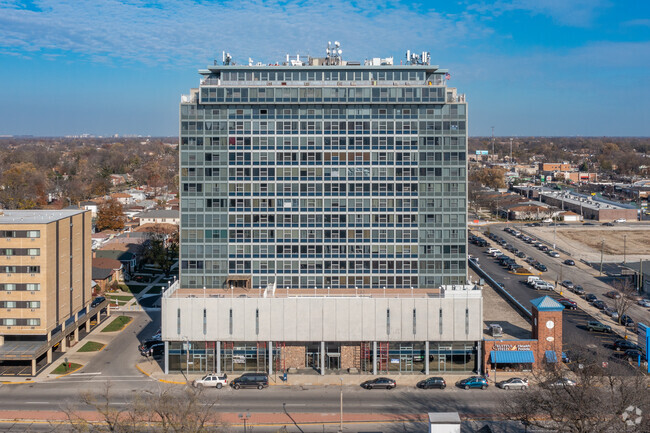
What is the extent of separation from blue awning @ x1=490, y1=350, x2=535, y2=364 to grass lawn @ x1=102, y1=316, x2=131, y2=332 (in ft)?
173

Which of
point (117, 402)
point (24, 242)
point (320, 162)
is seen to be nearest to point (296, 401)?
point (117, 402)

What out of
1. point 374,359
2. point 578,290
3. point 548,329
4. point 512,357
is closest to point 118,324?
point 374,359

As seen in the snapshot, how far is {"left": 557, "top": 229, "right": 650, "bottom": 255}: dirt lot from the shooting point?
150 metres

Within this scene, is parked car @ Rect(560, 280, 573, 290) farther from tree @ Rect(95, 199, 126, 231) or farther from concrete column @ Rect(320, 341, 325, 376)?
tree @ Rect(95, 199, 126, 231)

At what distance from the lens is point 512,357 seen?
233 feet

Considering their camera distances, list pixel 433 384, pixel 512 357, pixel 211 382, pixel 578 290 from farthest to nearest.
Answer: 1. pixel 578 290
2. pixel 512 357
3. pixel 211 382
4. pixel 433 384

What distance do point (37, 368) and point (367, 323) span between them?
129 ft

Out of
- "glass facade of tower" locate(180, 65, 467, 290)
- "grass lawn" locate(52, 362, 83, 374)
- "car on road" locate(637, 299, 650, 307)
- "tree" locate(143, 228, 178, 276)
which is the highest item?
"glass facade of tower" locate(180, 65, 467, 290)

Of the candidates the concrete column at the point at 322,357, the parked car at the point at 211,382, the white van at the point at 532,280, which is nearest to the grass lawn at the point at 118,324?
the parked car at the point at 211,382

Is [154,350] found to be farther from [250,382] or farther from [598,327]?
[598,327]

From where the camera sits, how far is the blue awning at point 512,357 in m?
70.7

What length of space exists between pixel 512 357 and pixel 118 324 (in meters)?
56.2

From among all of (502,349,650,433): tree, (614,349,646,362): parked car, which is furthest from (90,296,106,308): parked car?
(614,349,646,362): parked car

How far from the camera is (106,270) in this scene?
11525 centimetres
